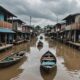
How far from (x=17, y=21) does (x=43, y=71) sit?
154 feet

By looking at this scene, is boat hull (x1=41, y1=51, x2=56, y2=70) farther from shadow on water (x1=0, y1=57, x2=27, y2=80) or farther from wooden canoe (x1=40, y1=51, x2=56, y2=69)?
shadow on water (x1=0, y1=57, x2=27, y2=80)

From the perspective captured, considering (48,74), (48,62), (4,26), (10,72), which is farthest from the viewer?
(4,26)

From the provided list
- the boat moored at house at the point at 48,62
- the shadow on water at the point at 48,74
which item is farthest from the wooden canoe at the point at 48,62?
the shadow on water at the point at 48,74

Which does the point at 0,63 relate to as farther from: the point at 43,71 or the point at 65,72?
the point at 65,72

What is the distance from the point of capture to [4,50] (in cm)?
3584

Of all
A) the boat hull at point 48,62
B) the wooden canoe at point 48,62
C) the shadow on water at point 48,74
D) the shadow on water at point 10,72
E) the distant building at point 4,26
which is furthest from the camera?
the distant building at point 4,26

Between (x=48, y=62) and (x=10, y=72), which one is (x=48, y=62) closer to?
(x=48, y=62)

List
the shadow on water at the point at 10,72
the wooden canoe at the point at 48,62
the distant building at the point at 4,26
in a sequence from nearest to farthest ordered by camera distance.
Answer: the shadow on water at the point at 10,72 → the wooden canoe at the point at 48,62 → the distant building at the point at 4,26

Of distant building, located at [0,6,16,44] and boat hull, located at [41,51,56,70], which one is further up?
distant building, located at [0,6,16,44]

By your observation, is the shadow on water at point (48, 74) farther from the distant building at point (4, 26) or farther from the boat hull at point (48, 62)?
the distant building at point (4, 26)

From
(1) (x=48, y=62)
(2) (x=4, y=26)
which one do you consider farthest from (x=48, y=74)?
(2) (x=4, y=26)

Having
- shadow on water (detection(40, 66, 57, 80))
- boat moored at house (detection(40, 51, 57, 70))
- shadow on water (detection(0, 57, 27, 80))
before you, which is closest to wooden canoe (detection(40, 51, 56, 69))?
boat moored at house (detection(40, 51, 57, 70))

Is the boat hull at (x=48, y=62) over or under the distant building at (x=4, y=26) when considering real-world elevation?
under

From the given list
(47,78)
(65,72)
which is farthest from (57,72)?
(47,78)
